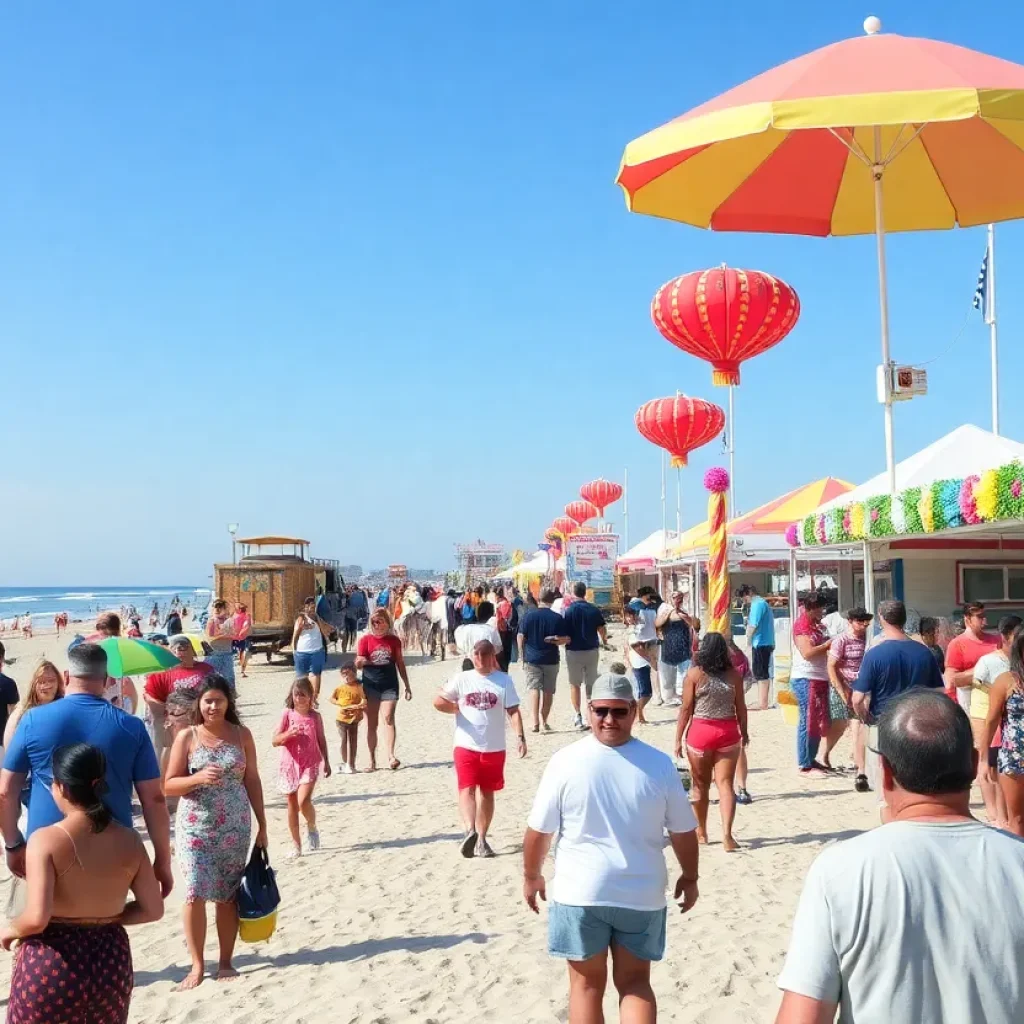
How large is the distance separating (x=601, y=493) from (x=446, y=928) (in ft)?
136

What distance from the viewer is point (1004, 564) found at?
1397 cm

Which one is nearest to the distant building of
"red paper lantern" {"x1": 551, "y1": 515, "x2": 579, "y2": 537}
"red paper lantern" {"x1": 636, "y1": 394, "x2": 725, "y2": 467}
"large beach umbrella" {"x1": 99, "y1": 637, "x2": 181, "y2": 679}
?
"red paper lantern" {"x1": 551, "y1": 515, "x2": 579, "y2": 537}

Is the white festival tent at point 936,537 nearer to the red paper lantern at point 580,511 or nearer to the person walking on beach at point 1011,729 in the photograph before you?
the person walking on beach at point 1011,729

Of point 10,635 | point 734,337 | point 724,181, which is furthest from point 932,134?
point 10,635

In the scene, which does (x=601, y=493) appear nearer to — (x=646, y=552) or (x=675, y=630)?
(x=646, y=552)

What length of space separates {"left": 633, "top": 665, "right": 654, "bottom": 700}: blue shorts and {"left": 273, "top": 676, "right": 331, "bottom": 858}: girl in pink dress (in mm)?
5508

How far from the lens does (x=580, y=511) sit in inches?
1900

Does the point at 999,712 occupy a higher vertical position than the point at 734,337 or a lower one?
lower

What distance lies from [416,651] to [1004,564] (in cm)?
1521

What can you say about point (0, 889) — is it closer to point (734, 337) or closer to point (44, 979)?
point (44, 979)

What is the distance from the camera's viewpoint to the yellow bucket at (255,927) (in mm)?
4824

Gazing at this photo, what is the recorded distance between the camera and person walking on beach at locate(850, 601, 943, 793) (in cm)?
651

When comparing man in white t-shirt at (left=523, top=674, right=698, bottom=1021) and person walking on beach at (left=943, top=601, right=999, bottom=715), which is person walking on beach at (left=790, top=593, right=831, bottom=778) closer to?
person walking on beach at (left=943, top=601, right=999, bottom=715)

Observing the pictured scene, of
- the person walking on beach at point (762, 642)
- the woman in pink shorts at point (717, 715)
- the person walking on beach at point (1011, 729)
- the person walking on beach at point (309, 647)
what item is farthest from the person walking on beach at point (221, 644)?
the person walking on beach at point (1011, 729)
